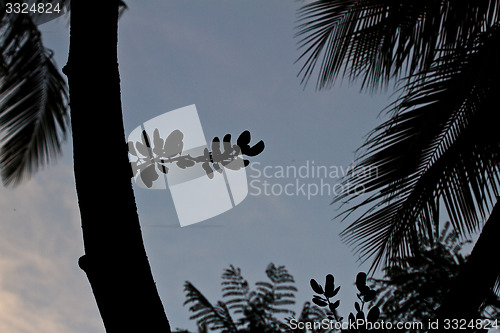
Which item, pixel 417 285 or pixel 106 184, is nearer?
pixel 106 184

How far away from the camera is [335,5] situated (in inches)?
128

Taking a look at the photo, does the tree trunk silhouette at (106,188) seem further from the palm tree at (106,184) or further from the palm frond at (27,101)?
the palm frond at (27,101)

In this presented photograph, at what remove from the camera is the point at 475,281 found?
4.69 feet

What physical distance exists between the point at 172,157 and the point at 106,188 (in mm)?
557

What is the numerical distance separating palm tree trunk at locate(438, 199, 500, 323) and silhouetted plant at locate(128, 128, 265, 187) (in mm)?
817

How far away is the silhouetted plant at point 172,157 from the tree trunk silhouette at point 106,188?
1.28 feet

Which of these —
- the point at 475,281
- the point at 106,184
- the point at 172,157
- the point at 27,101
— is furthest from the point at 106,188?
the point at 27,101

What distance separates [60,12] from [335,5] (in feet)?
7.58

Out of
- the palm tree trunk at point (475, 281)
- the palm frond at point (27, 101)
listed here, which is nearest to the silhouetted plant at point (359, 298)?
the palm tree trunk at point (475, 281)

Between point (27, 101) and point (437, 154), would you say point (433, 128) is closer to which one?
point (437, 154)

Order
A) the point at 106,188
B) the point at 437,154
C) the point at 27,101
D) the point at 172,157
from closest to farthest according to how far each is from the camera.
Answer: the point at 106,188, the point at 172,157, the point at 437,154, the point at 27,101

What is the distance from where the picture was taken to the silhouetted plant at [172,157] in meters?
1.81

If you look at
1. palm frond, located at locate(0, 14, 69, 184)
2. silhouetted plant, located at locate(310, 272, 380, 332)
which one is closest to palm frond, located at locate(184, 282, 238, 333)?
silhouetted plant, located at locate(310, 272, 380, 332)

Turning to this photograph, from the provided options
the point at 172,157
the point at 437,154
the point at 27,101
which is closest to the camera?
the point at 172,157
